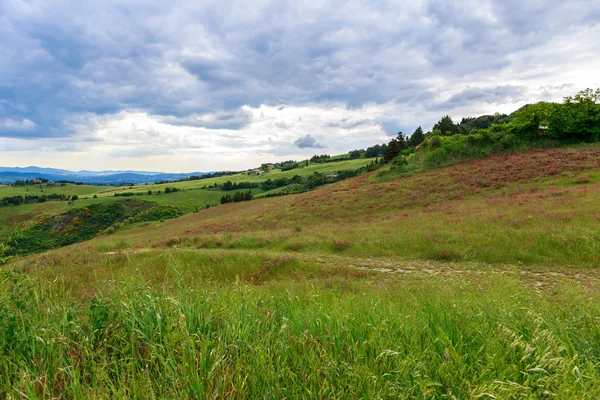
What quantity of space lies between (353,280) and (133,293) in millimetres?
7455

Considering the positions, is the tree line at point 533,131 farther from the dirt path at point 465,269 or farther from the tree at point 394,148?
the dirt path at point 465,269

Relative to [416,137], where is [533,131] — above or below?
below

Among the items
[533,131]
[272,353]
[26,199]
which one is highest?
[533,131]

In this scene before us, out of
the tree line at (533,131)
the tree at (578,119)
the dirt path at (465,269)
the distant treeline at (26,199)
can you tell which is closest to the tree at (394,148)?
the tree line at (533,131)

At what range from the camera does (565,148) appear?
30.1 meters

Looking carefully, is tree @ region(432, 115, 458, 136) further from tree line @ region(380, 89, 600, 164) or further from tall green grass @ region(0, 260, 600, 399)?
tall green grass @ region(0, 260, 600, 399)

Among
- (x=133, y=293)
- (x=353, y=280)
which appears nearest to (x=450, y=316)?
(x=133, y=293)

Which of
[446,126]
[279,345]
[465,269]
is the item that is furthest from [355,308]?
[446,126]

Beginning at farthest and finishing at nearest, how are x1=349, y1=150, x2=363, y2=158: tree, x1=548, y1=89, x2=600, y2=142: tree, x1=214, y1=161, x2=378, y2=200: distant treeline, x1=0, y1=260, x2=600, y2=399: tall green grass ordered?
x1=349, y1=150, x2=363, y2=158: tree, x1=214, y1=161, x2=378, y2=200: distant treeline, x1=548, y1=89, x2=600, y2=142: tree, x1=0, y1=260, x2=600, y2=399: tall green grass

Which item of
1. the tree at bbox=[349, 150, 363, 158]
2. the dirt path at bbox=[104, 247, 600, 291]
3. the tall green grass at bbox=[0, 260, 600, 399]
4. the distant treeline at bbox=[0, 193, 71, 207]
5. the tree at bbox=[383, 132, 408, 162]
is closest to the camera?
the tall green grass at bbox=[0, 260, 600, 399]

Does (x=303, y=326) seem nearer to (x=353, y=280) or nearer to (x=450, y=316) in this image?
(x=450, y=316)

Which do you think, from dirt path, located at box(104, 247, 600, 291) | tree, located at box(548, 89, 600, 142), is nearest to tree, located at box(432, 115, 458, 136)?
tree, located at box(548, 89, 600, 142)

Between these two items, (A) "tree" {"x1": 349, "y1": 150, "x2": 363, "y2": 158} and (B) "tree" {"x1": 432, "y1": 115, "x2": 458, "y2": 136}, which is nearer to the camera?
(B) "tree" {"x1": 432, "y1": 115, "x2": 458, "y2": 136}

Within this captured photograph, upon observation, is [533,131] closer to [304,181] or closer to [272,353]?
[272,353]
